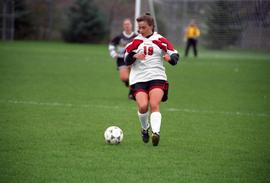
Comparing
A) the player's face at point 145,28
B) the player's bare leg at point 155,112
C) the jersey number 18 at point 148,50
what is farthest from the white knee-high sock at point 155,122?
the player's face at point 145,28

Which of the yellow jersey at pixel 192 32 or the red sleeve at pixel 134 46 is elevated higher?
the red sleeve at pixel 134 46

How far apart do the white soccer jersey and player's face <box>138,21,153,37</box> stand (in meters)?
0.07

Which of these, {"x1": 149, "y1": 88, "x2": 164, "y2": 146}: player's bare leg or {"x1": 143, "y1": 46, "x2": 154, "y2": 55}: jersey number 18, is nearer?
{"x1": 149, "y1": 88, "x2": 164, "y2": 146}: player's bare leg

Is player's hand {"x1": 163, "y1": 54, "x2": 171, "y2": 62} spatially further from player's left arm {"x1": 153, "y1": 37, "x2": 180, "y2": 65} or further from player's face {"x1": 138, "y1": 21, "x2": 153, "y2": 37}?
player's face {"x1": 138, "y1": 21, "x2": 153, "y2": 37}

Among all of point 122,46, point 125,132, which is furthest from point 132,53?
point 122,46

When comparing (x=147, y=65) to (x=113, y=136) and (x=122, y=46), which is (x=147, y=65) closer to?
(x=113, y=136)

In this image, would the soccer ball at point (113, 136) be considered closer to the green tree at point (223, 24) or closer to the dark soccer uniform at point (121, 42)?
the dark soccer uniform at point (121, 42)

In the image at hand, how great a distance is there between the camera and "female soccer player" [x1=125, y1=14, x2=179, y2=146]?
8133 mm

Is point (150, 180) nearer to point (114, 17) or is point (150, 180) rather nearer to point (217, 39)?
point (217, 39)

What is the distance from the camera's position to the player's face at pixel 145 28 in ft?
26.8

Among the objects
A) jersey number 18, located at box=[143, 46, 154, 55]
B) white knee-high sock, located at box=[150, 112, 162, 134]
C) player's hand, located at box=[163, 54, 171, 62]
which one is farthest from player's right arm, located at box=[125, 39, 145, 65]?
white knee-high sock, located at box=[150, 112, 162, 134]

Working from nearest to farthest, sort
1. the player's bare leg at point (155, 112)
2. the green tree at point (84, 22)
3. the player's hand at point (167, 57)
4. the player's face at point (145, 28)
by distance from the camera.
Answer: the player's bare leg at point (155, 112)
the player's hand at point (167, 57)
the player's face at point (145, 28)
the green tree at point (84, 22)

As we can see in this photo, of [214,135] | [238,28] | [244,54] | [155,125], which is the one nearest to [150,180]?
[155,125]

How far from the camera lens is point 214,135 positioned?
902cm
